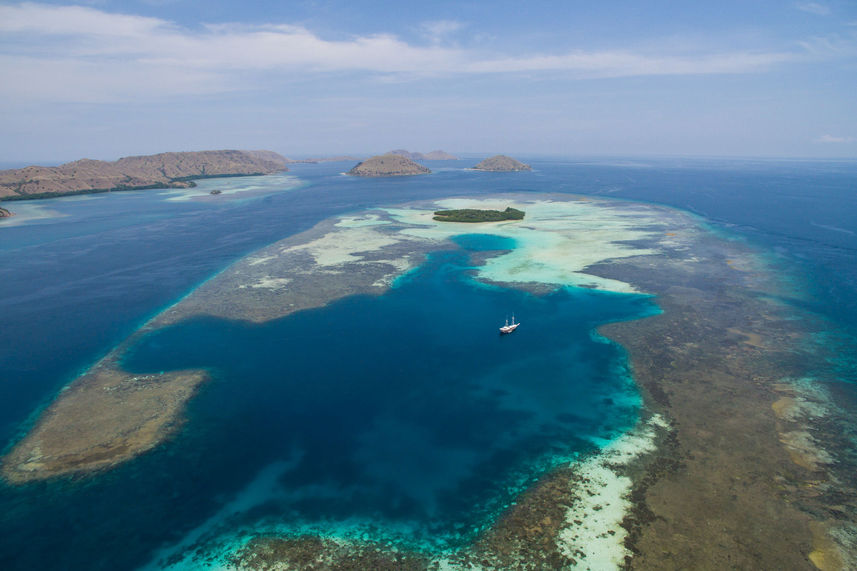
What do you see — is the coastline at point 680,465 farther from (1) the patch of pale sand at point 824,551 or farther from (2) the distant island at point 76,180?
(2) the distant island at point 76,180

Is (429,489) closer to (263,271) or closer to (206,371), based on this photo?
(206,371)

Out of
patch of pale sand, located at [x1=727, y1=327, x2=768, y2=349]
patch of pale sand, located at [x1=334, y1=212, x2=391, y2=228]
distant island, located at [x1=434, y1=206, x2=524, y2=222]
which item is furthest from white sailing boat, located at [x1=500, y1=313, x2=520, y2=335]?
patch of pale sand, located at [x1=334, y1=212, x2=391, y2=228]

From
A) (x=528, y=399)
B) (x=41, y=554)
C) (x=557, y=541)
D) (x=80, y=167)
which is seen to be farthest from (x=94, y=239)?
(x=80, y=167)

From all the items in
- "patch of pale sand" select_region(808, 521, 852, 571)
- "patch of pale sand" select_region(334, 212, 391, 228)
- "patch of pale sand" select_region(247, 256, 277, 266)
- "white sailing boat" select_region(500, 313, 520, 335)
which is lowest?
"patch of pale sand" select_region(808, 521, 852, 571)

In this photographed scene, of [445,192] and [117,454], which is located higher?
[445,192]

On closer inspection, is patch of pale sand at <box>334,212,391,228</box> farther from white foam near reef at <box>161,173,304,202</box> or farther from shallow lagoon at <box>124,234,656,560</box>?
white foam near reef at <box>161,173,304,202</box>

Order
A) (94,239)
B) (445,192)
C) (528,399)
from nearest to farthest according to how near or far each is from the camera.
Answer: (528,399)
(94,239)
(445,192)
